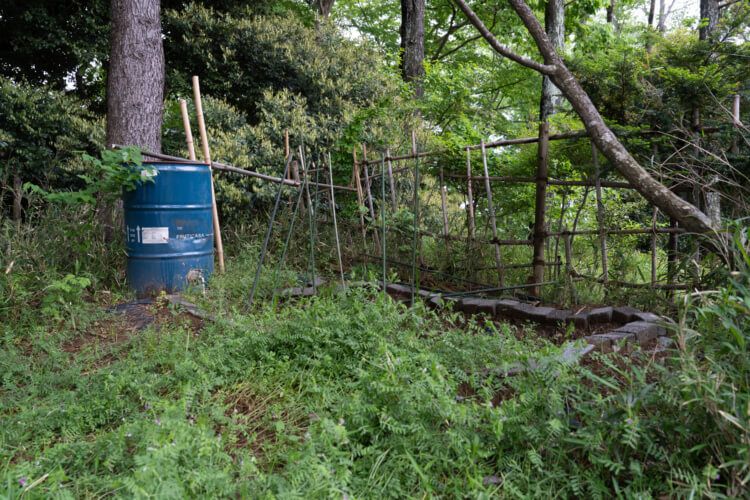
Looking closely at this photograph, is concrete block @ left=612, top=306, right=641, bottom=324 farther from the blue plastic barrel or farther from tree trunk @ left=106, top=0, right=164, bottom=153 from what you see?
tree trunk @ left=106, top=0, right=164, bottom=153

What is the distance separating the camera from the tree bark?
3020 millimetres

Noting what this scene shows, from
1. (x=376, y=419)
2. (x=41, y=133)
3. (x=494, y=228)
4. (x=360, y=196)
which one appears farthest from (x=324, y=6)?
(x=376, y=419)

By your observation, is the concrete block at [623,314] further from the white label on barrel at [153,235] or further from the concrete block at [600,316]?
the white label on barrel at [153,235]

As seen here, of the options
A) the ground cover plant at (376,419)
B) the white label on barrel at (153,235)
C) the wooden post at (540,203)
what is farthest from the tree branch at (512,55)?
the white label on barrel at (153,235)

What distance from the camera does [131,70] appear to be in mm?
5266

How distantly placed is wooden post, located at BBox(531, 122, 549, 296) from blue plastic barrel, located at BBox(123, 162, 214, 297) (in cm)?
296

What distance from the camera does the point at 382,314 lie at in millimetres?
2742

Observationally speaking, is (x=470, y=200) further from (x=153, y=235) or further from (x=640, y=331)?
(x=153, y=235)

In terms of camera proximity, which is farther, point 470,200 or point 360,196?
point 360,196

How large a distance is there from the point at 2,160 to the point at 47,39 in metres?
2.00

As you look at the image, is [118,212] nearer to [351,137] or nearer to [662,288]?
[351,137]

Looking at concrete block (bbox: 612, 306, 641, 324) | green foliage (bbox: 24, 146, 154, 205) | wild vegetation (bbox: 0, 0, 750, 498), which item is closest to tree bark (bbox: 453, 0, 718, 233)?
wild vegetation (bbox: 0, 0, 750, 498)

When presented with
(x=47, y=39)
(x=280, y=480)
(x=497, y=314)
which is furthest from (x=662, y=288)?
(x=47, y=39)

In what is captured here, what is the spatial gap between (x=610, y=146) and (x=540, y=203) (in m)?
0.69
